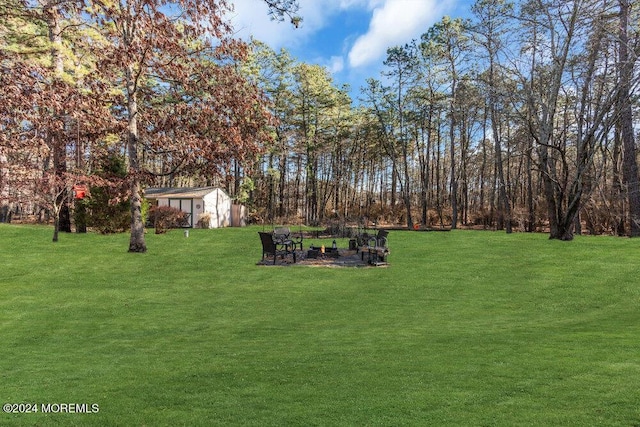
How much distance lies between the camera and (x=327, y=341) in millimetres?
6648

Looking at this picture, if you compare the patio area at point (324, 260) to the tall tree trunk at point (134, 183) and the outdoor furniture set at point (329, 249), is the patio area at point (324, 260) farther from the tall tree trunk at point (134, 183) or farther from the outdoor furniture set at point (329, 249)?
the tall tree trunk at point (134, 183)

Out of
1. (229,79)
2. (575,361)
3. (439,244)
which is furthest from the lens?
(439,244)

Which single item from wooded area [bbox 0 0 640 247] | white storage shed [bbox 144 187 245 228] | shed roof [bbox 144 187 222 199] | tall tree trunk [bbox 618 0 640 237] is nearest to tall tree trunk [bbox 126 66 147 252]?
wooded area [bbox 0 0 640 247]

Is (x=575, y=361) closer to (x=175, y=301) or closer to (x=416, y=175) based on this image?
(x=175, y=301)

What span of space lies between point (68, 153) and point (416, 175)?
54434 mm

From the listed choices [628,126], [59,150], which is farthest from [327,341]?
[628,126]

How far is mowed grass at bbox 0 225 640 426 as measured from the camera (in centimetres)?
392

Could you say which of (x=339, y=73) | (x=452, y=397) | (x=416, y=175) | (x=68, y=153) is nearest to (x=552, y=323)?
(x=452, y=397)

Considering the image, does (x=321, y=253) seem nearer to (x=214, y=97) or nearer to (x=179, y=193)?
(x=214, y=97)

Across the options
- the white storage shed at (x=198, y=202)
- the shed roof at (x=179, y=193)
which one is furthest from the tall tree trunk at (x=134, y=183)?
the shed roof at (x=179, y=193)

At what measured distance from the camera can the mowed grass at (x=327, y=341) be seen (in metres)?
3.92

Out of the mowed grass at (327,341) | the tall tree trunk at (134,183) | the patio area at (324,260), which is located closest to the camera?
the mowed grass at (327,341)

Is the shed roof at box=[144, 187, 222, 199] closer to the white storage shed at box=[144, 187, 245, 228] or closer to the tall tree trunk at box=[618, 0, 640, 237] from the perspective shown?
the white storage shed at box=[144, 187, 245, 228]

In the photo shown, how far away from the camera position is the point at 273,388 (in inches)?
177
